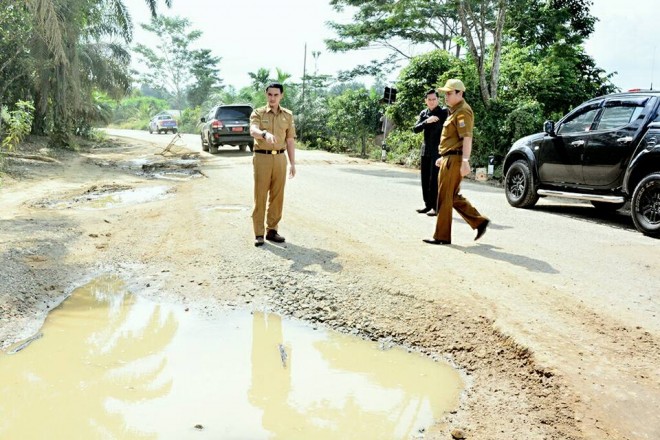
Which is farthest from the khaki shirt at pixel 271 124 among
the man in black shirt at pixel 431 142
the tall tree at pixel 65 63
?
the tall tree at pixel 65 63

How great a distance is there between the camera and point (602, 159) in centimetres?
778

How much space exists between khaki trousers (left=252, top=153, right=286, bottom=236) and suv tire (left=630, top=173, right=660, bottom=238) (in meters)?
4.51

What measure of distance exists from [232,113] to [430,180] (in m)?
13.2

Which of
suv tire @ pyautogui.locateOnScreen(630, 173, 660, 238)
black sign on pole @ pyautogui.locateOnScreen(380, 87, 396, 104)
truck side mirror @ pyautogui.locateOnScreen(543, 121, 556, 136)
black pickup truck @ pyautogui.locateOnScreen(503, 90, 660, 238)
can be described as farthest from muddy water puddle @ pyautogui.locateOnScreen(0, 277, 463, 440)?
black sign on pole @ pyautogui.locateOnScreen(380, 87, 396, 104)

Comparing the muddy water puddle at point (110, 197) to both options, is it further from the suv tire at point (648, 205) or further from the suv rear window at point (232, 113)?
the suv rear window at point (232, 113)

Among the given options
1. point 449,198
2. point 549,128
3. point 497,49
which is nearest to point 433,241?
point 449,198

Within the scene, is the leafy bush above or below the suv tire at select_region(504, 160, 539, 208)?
above

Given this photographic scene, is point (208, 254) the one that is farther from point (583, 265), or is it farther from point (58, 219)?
point (583, 265)

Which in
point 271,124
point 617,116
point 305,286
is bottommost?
point 305,286

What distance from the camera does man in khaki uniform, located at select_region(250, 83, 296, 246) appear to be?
576cm

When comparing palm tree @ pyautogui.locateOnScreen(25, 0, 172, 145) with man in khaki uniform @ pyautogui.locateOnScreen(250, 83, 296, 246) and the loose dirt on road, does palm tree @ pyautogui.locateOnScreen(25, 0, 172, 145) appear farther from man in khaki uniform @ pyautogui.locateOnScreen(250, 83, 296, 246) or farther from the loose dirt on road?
man in khaki uniform @ pyautogui.locateOnScreen(250, 83, 296, 246)

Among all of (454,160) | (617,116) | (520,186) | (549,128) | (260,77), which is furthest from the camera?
(260,77)

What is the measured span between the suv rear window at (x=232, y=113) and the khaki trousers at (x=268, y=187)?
14.0 m

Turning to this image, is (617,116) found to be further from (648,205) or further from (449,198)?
(449,198)
